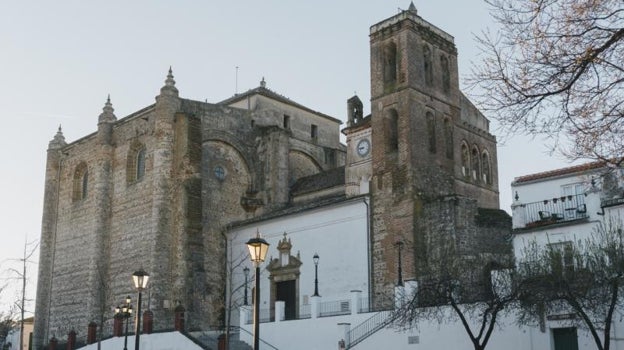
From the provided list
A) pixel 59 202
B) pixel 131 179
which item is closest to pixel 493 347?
pixel 131 179

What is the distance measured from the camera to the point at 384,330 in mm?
26016

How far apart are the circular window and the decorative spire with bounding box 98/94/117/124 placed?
7997 mm

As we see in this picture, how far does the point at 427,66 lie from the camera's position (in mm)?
35906

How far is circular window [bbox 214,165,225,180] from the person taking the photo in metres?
40.3

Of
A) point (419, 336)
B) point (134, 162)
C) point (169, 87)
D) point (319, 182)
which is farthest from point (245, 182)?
point (419, 336)

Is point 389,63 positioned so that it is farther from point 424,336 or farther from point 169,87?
point 424,336

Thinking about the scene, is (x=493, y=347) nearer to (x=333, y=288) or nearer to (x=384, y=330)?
(x=384, y=330)

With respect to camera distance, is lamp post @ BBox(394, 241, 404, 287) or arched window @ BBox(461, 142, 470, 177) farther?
arched window @ BBox(461, 142, 470, 177)

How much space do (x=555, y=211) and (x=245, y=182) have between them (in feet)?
63.6

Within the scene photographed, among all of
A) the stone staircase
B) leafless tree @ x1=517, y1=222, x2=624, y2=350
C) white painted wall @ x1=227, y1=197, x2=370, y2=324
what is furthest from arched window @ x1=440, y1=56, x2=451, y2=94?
the stone staircase

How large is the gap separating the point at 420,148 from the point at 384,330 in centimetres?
1018

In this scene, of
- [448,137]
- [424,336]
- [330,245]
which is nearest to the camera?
[424,336]

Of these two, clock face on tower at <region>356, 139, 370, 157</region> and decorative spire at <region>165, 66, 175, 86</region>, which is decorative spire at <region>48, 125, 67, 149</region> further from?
clock face on tower at <region>356, 139, 370, 157</region>

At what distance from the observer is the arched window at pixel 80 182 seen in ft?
153
